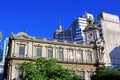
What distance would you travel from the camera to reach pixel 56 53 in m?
55.2

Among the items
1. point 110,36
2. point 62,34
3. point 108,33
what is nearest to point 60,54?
point 110,36

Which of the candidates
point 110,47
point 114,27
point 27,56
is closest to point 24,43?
point 27,56

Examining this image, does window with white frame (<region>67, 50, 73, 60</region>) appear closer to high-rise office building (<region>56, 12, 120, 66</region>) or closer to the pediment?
the pediment

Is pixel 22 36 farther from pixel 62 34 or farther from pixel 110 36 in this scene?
pixel 62 34

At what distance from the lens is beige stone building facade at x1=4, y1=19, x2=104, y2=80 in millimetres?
51134

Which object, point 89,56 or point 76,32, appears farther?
point 76,32

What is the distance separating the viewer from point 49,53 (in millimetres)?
54656

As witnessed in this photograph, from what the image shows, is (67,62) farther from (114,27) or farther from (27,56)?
(114,27)

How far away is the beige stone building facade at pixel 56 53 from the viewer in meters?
51.1

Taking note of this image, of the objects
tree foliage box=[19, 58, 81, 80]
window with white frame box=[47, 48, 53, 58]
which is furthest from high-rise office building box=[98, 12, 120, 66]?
tree foliage box=[19, 58, 81, 80]

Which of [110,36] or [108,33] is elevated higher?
[108,33]

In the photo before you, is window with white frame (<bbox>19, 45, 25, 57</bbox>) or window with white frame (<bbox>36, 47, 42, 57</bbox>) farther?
window with white frame (<bbox>36, 47, 42, 57</bbox>)

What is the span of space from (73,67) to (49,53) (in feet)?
19.6

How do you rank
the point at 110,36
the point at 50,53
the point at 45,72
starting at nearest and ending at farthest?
1. the point at 45,72
2. the point at 50,53
3. the point at 110,36
